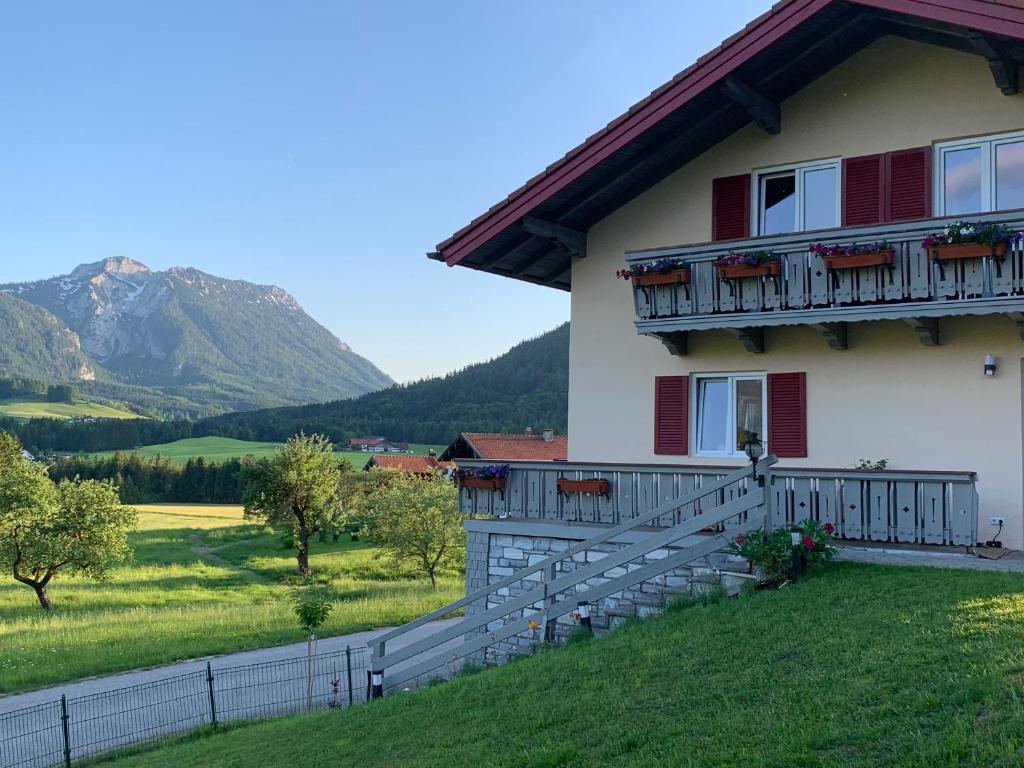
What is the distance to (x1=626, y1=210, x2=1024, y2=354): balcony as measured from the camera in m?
11.6

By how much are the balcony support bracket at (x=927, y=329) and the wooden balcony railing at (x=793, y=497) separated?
2409 mm

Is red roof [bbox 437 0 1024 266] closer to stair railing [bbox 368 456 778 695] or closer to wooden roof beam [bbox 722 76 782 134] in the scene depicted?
wooden roof beam [bbox 722 76 782 134]

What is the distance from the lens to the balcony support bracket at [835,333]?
13258 millimetres

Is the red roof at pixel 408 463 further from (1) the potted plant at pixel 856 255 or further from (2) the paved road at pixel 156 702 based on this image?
(1) the potted plant at pixel 856 255

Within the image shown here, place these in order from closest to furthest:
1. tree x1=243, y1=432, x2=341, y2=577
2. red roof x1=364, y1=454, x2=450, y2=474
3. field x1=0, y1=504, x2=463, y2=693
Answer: field x1=0, y1=504, x2=463, y2=693 < tree x1=243, y1=432, x2=341, y2=577 < red roof x1=364, y1=454, x2=450, y2=474

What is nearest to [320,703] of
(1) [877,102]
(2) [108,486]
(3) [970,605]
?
(3) [970,605]

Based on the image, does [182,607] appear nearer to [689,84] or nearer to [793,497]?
[793,497]

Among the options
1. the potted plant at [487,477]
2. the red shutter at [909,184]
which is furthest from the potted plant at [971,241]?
the potted plant at [487,477]

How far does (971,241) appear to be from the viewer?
11469 mm

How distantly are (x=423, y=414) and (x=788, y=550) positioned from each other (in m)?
134

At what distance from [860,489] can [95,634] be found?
2229 centimetres

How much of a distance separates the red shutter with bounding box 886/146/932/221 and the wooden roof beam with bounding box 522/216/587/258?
17.0ft

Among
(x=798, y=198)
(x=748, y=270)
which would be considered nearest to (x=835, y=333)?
(x=748, y=270)

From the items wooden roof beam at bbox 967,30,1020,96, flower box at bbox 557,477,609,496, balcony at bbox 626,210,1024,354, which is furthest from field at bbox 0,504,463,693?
wooden roof beam at bbox 967,30,1020,96
